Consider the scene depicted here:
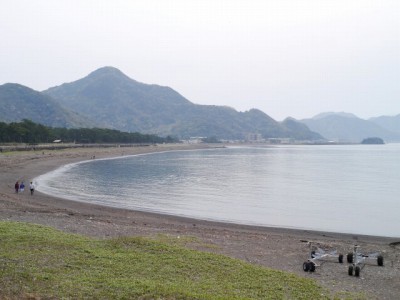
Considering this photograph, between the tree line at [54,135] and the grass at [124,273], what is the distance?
290ft

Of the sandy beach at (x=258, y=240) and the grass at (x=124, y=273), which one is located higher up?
the grass at (x=124, y=273)

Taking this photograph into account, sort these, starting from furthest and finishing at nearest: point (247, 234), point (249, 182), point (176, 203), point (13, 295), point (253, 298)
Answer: point (249, 182)
point (176, 203)
point (247, 234)
point (253, 298)
point (13, 295)

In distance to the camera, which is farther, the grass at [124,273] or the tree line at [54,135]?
the tree line at [54,135]

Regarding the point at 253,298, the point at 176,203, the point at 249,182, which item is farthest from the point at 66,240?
the point at 249,182

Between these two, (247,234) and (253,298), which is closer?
(253,298)

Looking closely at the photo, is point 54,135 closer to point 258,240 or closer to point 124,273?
point 258,240

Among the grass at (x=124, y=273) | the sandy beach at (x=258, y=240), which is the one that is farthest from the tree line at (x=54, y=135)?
the grass at (x=124, y=273)

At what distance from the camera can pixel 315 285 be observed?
37.7ft

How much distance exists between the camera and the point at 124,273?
425 inches

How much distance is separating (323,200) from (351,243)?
67.1 feet

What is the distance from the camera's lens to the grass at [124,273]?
30.0ft

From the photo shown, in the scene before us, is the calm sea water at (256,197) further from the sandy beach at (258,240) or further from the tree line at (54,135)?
the tree line at (54,135)

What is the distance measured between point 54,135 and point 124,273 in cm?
11427

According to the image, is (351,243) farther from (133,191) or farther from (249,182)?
(249,182)
